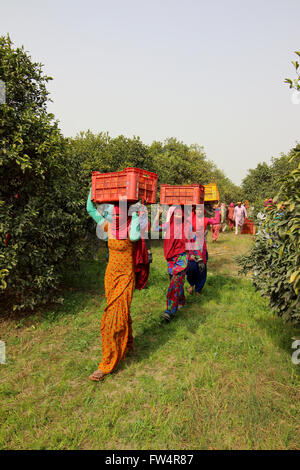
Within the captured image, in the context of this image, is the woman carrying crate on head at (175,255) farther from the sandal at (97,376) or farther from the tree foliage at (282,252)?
the sandal at (97,376)

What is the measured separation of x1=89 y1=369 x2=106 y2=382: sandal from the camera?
3961mm

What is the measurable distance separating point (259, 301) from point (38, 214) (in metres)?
5.09

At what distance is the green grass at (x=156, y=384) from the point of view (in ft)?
9.97

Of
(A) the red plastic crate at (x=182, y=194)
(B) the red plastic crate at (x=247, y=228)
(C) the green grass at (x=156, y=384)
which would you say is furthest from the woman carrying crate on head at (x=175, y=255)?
(B) the red plastic crate at (x=247, y=228)

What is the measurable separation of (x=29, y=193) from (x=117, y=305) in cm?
300

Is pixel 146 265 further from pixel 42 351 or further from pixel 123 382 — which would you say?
pixel 42 351

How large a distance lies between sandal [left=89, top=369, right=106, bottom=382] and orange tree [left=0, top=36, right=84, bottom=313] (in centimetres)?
208

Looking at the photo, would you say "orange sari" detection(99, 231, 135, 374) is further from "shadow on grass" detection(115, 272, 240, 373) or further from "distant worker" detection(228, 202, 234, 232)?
"distant worker" detection(228, 202, 234, 232)

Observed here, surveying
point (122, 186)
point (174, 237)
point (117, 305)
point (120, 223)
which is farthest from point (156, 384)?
point (174, 237)

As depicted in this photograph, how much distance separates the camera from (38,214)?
224 inches

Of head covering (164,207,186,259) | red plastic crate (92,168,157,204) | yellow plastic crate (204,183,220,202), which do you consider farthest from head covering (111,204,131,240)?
yellow plastic crate (204,183,220,202)

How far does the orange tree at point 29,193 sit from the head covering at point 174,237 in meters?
1.82

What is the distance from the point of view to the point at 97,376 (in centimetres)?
396
